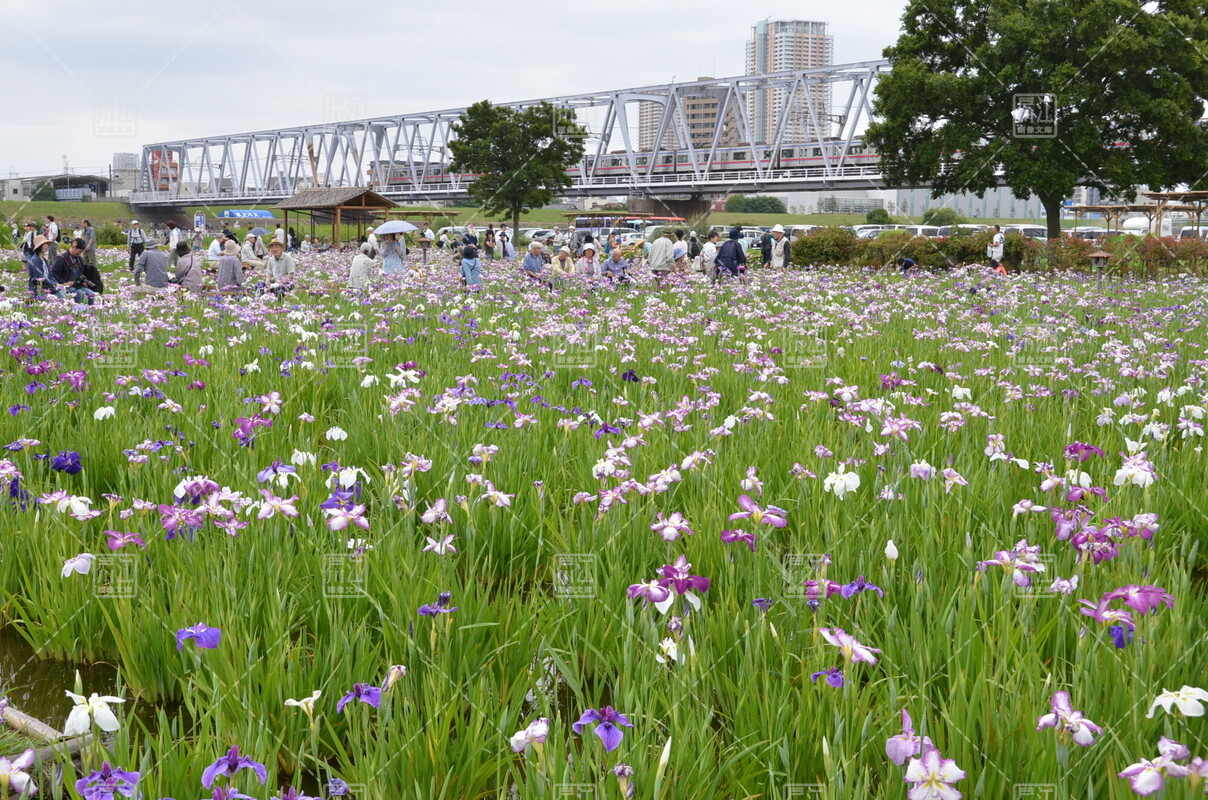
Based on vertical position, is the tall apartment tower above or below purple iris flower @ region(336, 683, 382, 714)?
above

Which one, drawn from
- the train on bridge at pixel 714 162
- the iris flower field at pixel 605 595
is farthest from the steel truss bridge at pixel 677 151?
the iris flower field at pixel 605 595

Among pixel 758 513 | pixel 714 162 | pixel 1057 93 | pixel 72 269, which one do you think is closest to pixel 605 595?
pixel 758 513

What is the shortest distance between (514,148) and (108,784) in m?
43.5

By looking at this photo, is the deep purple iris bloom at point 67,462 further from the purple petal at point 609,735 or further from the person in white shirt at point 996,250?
the person in white shirt at point 996,250

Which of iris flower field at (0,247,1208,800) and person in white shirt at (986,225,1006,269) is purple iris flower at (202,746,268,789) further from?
person in white shirt at (986,225,1006,269)

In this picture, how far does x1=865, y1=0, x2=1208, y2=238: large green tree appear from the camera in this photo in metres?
26.7

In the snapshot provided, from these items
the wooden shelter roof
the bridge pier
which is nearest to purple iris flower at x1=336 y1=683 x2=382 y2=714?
the wooden shelter roof

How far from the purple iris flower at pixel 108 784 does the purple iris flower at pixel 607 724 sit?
2.51ft

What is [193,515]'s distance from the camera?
9.64 feet

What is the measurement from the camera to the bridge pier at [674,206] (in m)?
69.0

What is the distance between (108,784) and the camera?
1.66 metres

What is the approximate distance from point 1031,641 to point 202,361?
18.8 feet

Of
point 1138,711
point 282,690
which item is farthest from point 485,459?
point 1138,711

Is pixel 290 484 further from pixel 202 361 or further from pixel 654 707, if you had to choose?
pixel 202 361
